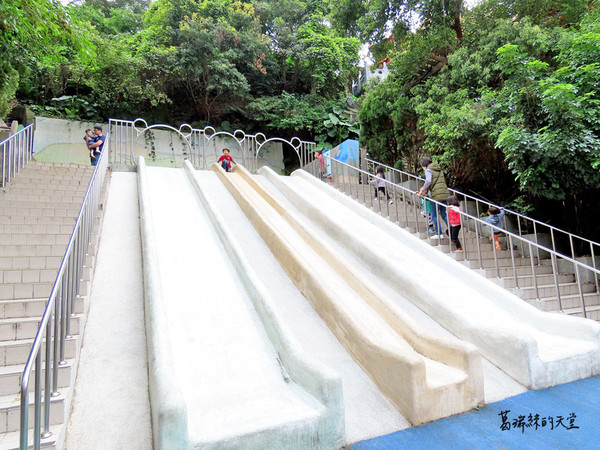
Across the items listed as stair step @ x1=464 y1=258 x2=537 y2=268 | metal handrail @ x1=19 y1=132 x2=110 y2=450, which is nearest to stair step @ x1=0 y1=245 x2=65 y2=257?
metal handrail @ x1=19 y1=132 x2=110 y2=450

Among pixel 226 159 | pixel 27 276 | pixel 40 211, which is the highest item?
pixel 226 159

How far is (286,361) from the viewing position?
2.88m

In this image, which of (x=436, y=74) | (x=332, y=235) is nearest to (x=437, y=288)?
(x=332, y=235)

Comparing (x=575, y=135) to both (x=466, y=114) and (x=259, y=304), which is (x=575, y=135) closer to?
(x=466, y=114)

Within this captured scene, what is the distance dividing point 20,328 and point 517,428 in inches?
160

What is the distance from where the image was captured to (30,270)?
3730mm

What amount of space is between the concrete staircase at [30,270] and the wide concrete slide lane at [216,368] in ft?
2.03

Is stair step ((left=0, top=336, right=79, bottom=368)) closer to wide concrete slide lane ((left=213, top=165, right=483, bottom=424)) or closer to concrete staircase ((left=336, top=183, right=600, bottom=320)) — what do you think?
wide concrete slide lane ((left=213, top=165, right=483, bottom=424))

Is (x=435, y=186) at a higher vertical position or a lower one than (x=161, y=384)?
higher

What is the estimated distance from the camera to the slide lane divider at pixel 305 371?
2.25m

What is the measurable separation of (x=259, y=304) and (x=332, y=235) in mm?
2693

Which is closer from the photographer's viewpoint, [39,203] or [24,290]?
[24,290]

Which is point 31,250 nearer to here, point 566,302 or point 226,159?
point 226,159

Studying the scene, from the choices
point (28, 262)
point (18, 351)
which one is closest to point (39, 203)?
point (28, 262)
